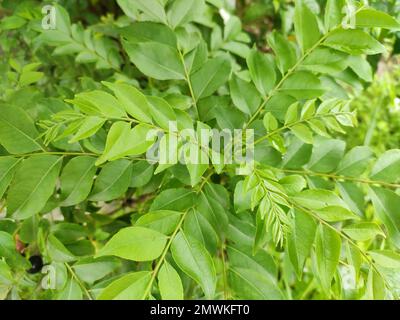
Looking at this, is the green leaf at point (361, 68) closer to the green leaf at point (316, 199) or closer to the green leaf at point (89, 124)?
the green leaf at point (316, 199)

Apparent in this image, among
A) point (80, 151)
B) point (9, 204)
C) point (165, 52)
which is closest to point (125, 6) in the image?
point (165, 52)

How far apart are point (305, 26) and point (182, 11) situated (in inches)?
10.0

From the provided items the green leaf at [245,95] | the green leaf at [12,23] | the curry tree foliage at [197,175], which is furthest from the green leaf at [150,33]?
the green leaf at [12,23]

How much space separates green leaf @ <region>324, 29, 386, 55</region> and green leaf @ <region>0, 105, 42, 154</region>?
0.50 meters

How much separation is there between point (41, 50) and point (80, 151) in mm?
520

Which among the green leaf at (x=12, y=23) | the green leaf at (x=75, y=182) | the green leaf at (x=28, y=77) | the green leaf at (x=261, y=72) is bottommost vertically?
the green leaf at (x=75, y=182)

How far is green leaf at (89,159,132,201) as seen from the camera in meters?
0.67

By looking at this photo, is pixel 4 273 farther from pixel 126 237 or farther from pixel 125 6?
pixel 125 6

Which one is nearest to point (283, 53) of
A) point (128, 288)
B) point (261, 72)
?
point (261, 72)

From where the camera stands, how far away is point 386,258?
0.59 m

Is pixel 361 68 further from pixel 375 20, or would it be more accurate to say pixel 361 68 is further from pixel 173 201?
pixel 173 201

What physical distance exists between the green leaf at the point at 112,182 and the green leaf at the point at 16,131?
12 centimetres

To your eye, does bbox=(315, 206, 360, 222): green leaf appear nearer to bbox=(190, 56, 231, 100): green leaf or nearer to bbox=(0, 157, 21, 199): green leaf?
bbox=(190, 56, 231, 100): green leaf

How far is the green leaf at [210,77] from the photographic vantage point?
745 mm
